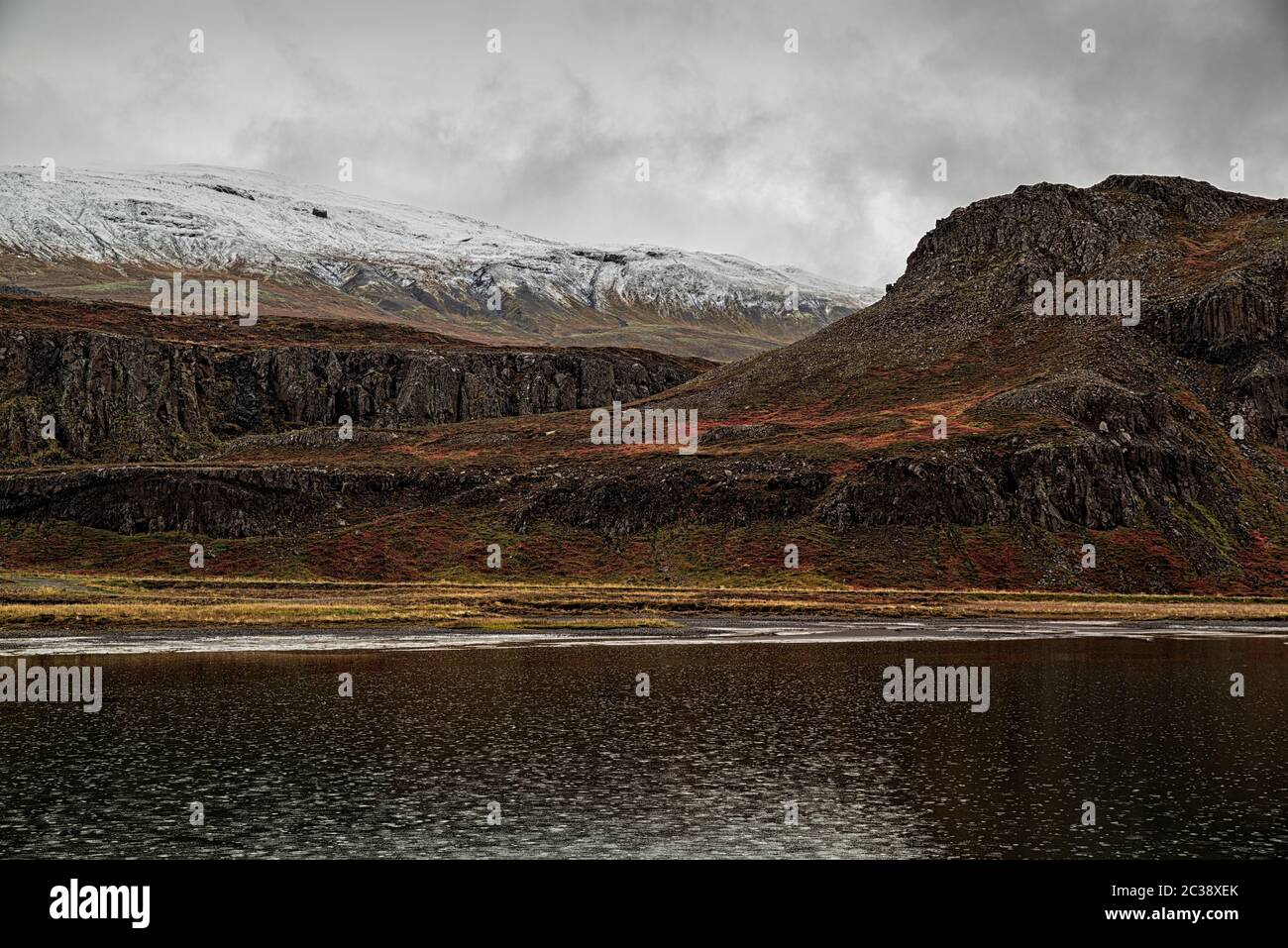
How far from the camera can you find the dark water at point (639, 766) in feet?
83.4

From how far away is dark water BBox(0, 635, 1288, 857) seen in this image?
2542 cm

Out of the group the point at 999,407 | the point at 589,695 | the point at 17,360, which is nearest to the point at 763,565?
the point at 999,407

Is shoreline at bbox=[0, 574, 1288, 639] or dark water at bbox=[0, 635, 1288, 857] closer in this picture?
dark water at bbox=[0, 635, 1288, 857]

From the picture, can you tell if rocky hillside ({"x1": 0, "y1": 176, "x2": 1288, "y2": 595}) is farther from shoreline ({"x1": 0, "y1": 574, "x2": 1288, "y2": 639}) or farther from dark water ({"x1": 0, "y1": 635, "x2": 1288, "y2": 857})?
dark water ({"x1": 0, "y1": 635, "x2": 1288, "y2": 857})

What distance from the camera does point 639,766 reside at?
33406 mm

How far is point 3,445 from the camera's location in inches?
6924

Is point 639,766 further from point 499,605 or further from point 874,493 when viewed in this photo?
point 874,493

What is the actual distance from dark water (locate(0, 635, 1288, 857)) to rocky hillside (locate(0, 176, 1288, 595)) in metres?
82.4

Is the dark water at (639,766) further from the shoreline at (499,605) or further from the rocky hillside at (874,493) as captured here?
the rocky hillside at (874,493)

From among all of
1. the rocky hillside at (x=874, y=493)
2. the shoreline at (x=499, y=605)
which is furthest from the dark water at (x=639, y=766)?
the rocky hillside at (x=874, y=493)

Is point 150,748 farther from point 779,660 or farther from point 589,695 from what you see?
point 779,660

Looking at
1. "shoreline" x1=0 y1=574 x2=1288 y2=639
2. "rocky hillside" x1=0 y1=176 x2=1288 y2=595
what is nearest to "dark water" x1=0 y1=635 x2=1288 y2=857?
"shoreline" x1=0 y1=574 x2=1288 y2=639

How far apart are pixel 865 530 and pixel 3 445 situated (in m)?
146
